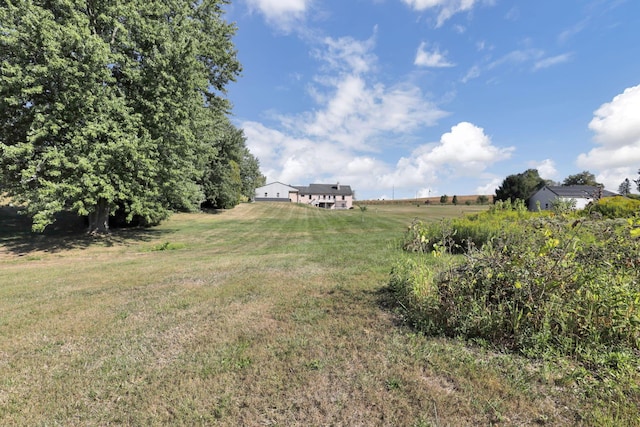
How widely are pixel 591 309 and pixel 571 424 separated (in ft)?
4.98

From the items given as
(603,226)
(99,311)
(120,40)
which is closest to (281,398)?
(99,311)

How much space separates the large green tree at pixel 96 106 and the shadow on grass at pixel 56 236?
1.47m

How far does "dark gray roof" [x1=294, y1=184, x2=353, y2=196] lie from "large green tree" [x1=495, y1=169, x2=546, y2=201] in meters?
33.9

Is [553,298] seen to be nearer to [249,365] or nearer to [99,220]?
[249,365]

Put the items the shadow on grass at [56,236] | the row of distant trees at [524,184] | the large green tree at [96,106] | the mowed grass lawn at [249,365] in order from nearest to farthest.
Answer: the mowed grass lawn at [249,365], the large green tree at [96,106], the shadow on grass at [56,236], the row of distant trees at [524,184]

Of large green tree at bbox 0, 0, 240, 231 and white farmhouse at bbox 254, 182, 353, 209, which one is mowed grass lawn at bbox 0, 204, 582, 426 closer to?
large green tree at bbox 0, 0, 240, 231

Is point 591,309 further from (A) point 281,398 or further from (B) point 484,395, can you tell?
(A) point 281,398

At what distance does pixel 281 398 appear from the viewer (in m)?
2.57

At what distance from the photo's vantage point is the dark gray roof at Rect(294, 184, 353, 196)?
7106 cm

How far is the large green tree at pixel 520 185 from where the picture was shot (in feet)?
182

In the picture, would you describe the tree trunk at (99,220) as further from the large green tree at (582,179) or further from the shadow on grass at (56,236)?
the large green tree at (582,179)

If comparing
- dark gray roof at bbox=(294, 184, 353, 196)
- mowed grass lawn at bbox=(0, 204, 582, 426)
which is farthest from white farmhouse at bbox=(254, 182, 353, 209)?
mowed grass lawn at bbox=(0, 204, 582, 426)

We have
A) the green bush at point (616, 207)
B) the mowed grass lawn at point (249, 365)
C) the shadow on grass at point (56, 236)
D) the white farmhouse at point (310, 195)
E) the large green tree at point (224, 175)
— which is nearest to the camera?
the mowed grass lawn at point (249, 365)

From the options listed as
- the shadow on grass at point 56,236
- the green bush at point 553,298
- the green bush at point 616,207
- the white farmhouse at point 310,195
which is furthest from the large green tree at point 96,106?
the white farmhouse at point 310,195
